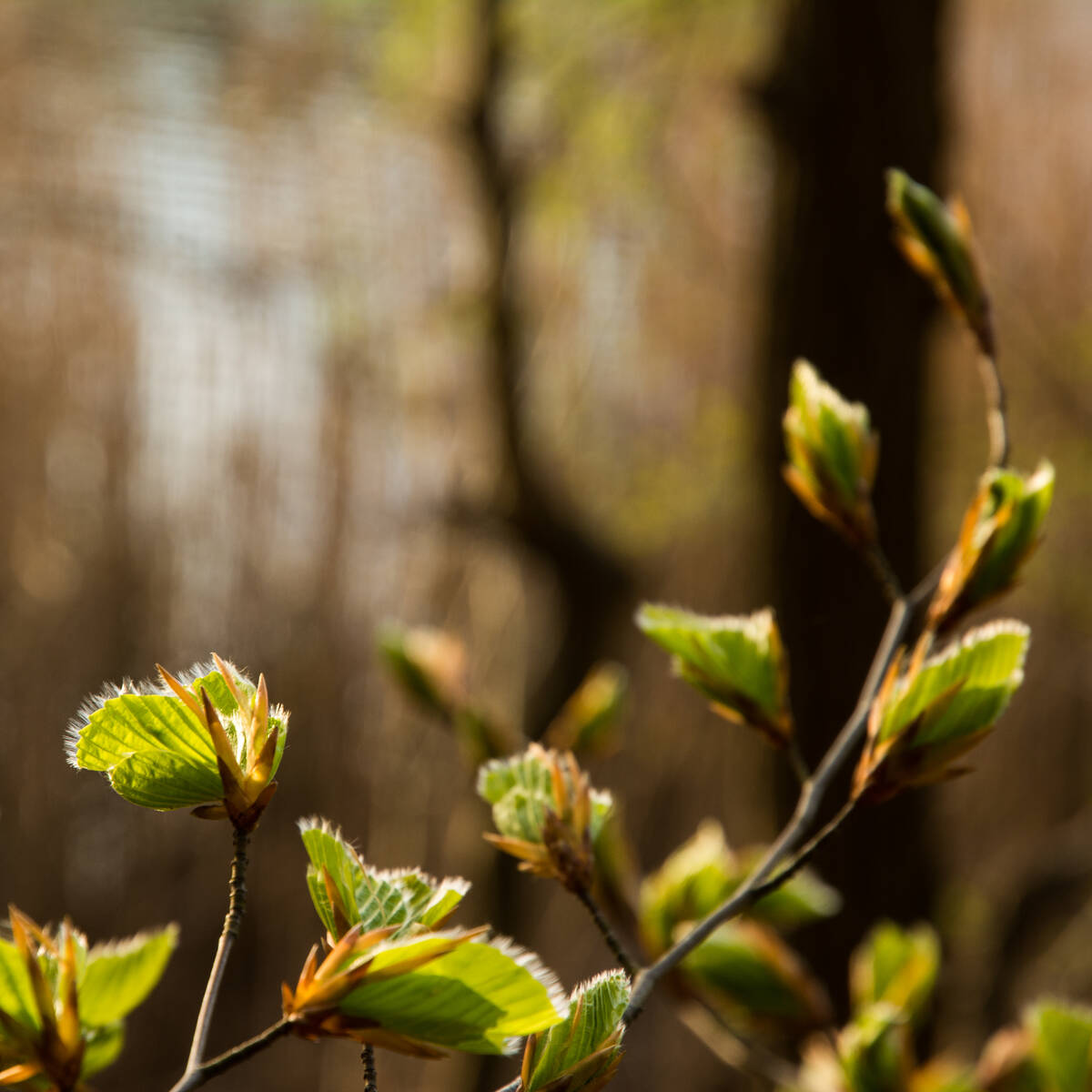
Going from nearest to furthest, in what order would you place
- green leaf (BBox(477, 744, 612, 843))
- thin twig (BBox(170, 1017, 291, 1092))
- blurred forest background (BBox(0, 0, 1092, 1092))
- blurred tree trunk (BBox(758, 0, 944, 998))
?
thin twig (BBox(170, 1017, 291, 1092)), green leaf (BBox(477, 744, 612, 843)), blurred tree trunk (BBox(758, 0, 944, 998)), blurred forest background (BBox(0, 0, 1092, 1092))

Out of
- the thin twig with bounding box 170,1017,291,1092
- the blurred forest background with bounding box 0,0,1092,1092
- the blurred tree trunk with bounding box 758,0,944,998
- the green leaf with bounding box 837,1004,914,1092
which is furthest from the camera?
the blurred forest background with bounding box 0,0,1092,1092

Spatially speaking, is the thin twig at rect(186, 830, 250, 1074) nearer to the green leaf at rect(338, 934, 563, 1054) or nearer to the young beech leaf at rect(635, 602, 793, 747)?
the green leaf at rect(338, 934, 563, 1054)

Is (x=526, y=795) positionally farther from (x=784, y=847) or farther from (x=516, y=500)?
(x=516, y=500)

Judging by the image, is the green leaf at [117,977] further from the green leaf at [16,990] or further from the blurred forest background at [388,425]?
the blurred forest background at [388,425]

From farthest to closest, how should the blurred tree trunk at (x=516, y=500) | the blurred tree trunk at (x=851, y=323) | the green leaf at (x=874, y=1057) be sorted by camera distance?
1. the blurred tree trunk at (x=516, y=500)
2. the blurred tree trunk at (x=851, y=323)
3. the green leaf at (x=874, y=1057)

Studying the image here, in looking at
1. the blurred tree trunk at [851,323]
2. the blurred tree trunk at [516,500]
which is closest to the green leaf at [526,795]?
the blurred tree trunk at [851,323]

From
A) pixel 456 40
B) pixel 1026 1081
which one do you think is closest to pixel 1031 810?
pixel 456 40

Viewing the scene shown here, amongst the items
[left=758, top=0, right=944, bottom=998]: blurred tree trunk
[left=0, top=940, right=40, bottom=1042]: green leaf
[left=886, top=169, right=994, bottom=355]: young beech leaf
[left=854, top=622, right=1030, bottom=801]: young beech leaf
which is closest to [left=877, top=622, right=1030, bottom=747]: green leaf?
[left=854, top=622, right=1030, bottom=801]: young beech leaf
